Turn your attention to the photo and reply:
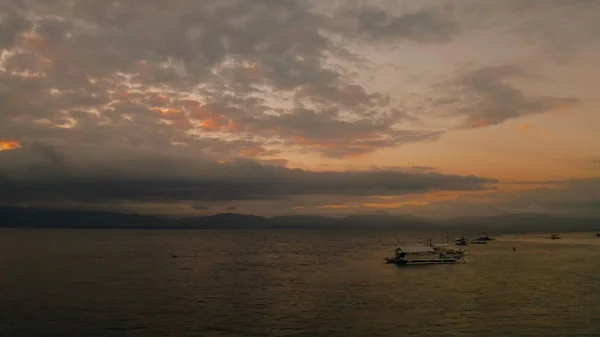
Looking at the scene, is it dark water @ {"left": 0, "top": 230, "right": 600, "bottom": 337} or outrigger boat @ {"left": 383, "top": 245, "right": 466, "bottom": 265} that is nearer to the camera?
dark water @ {"left": 0, "top": 230, "right": 600, "bottom": 337}

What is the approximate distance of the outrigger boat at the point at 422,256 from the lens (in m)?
127

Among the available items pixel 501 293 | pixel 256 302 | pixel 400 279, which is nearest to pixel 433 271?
pixel 400 279

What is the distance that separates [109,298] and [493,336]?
55671 mm

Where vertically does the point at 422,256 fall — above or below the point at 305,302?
above

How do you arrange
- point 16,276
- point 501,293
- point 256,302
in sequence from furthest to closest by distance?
point 16,276 < point 501,293 < point 256,302

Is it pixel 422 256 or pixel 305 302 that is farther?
pixel 422 256

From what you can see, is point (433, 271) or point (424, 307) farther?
point (433, 271)

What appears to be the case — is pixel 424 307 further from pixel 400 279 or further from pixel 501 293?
pixel 400 279

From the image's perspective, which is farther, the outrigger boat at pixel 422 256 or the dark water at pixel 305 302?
the outrigger boat at pixel 422 256

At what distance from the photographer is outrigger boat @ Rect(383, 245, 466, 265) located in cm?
12711

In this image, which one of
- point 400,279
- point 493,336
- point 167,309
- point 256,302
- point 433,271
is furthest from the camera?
point 433,271

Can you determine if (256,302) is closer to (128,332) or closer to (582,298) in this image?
(128,332)

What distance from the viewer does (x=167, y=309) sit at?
65375mm

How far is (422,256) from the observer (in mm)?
137125
